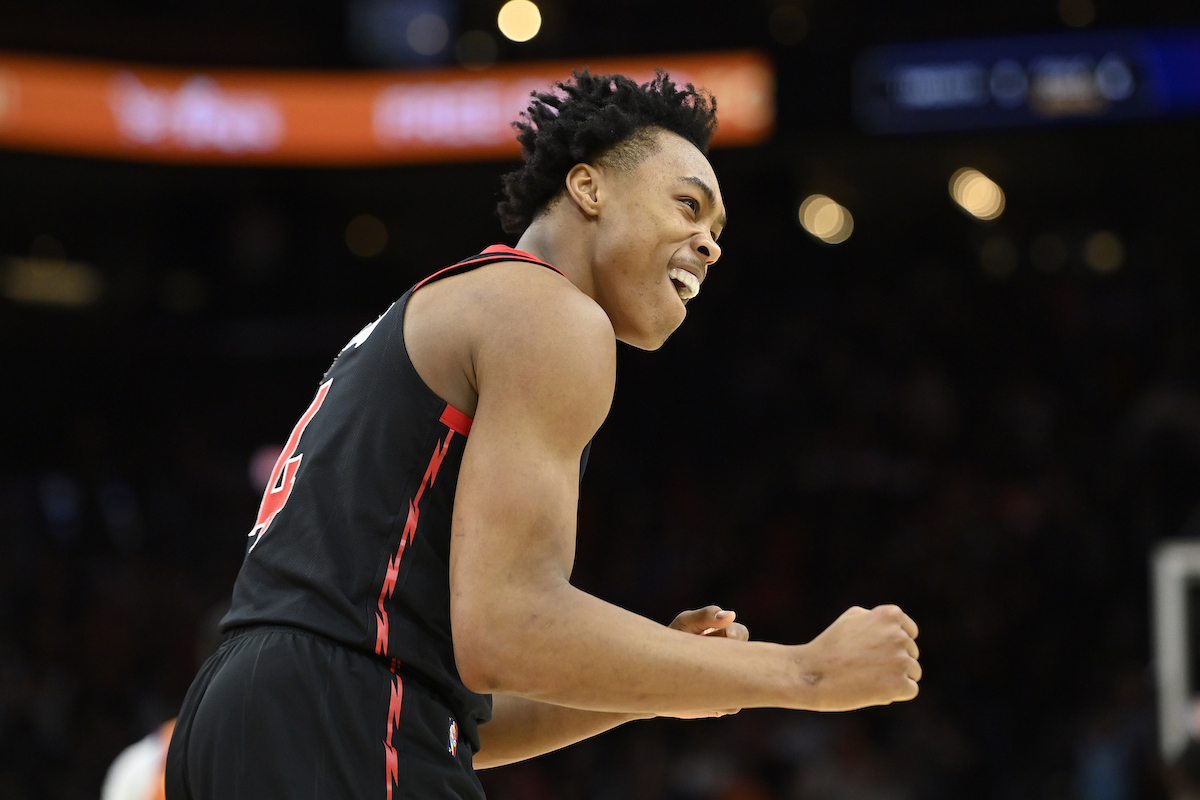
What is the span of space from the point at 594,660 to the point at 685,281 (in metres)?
0.75

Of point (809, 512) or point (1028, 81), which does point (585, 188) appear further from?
point (809, 512)

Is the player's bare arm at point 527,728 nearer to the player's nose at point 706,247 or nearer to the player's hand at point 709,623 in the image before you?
the player's hand at point 709,623

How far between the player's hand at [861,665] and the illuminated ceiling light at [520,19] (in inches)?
474

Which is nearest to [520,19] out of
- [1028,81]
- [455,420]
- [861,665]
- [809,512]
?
[1028,81]

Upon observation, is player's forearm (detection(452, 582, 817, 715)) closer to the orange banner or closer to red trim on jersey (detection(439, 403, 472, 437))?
red trim on jersey (detection(439, 403, 472, 437))

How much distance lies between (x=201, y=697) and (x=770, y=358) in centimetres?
1173

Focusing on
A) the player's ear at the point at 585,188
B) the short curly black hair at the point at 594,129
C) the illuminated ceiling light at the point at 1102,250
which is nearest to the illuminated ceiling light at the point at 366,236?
the illuminated ceiling light at the point at 1102,250

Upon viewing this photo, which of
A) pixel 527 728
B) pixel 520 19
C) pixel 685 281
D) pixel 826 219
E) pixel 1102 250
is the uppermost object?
pixel 520 19

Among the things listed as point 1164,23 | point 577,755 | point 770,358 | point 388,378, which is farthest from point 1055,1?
point 388,378

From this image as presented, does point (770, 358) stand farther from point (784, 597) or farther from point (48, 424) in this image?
point (48, 424)

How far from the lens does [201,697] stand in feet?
6.97

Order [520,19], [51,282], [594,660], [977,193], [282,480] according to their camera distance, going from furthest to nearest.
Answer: [51,282]
[977,193]
[520,19]
[282,480]
[594,660]

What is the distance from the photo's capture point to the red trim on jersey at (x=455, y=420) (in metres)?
2.11

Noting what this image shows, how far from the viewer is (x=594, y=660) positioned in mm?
1931
